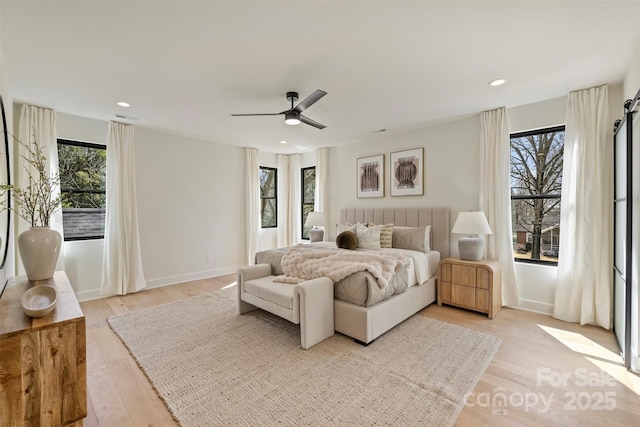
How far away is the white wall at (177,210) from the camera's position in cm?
409

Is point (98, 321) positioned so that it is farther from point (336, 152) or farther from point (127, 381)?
point (336, 152)

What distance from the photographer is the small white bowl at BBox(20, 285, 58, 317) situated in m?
1.48

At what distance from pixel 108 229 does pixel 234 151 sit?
2.68 metres

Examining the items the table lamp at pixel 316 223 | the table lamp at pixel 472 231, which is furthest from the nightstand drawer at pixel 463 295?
the table lamp at pixel 316 223

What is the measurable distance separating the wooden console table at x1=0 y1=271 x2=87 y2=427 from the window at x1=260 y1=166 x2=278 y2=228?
488cm

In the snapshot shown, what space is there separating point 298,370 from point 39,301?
1.85 meters

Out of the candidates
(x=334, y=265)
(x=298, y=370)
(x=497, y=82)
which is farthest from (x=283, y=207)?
(x=497, y=82)

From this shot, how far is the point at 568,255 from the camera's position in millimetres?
3178

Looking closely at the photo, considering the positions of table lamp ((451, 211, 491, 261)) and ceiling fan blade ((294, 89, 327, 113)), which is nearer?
ceiling fan blade ((294, 89, 327, 113))

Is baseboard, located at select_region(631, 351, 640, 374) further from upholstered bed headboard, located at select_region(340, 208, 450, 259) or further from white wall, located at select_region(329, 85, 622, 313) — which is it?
upholstered bed headboard, located at select_region(340, 208, 450, 259)

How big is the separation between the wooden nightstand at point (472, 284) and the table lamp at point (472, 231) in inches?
4.1

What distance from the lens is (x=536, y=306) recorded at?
137 inches

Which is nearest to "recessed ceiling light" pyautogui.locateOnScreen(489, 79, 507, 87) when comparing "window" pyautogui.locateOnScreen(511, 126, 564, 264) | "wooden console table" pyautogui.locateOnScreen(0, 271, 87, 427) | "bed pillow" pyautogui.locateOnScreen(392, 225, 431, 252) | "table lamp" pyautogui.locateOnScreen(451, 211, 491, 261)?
"window" pyautogui.locateOnScreen(511, 126, 564, 264)

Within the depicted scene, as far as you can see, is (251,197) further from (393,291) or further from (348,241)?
(393,291)
